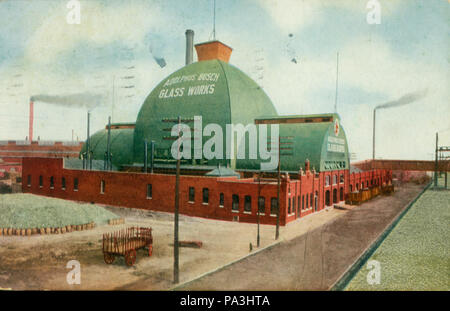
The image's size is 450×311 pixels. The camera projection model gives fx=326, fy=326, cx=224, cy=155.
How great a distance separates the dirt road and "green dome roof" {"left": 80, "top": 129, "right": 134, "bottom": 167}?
35.0m

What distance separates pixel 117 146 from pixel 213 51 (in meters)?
22.8

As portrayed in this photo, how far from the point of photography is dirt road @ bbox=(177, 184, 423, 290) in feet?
54.3

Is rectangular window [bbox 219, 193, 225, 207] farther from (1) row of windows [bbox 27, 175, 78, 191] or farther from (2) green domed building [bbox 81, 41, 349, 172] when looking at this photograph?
(1) row of windows [bbox 27, 175, 78, 191]

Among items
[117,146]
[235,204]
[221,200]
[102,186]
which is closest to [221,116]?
[221,200]

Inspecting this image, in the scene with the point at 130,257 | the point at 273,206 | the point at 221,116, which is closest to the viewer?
the point at 130,257

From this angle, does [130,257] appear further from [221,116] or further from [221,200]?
[221,116]

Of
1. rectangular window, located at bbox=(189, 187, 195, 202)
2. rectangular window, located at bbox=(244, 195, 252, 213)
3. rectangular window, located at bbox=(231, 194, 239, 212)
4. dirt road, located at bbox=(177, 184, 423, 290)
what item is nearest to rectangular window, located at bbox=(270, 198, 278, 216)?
rectangular window, located at bbox=(244, 195, 252, 213)

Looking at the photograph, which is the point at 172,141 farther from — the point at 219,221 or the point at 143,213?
the point at 219,221

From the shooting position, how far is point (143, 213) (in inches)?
1499

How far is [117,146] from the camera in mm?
55688

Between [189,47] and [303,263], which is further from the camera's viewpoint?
[189,47]

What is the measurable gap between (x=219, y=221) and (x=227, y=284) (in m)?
17.5

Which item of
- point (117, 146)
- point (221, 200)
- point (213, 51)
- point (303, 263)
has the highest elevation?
point (213, 51)
